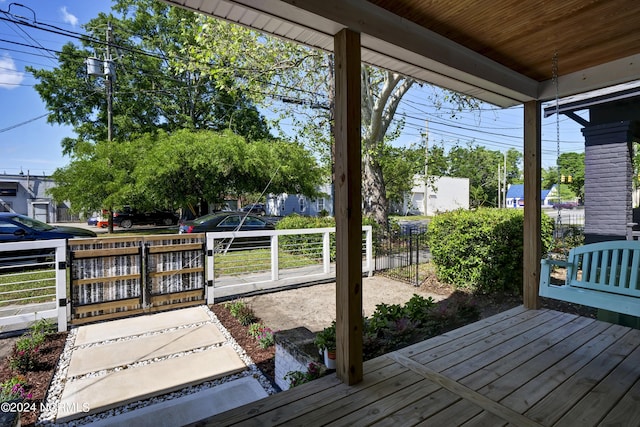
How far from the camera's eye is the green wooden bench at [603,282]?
6.12 ft

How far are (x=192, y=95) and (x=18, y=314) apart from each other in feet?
51.1

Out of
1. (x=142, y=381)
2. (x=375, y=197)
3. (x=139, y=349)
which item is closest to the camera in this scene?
(x=142, y=381)

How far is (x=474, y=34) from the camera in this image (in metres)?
2.06

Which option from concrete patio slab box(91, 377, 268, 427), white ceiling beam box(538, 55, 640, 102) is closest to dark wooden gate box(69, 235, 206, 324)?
concrete patio slab box(91, 377, 268, 427)

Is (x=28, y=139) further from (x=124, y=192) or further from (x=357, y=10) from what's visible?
(x=357, y=10)

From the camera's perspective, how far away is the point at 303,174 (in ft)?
37.0

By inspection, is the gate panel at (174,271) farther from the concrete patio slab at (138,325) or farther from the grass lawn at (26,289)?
the grass lawn at (26,289)

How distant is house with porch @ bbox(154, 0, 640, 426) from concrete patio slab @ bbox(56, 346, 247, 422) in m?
1.29

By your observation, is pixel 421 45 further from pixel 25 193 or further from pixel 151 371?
pixel 25 193

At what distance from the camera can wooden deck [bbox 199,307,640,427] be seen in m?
1.50

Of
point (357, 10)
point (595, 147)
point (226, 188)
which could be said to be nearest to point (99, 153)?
point (226, 188)

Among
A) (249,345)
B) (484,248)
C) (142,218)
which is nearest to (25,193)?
(142,218)

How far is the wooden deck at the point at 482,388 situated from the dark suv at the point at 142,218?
15029 mm

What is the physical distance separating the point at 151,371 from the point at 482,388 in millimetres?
2495
